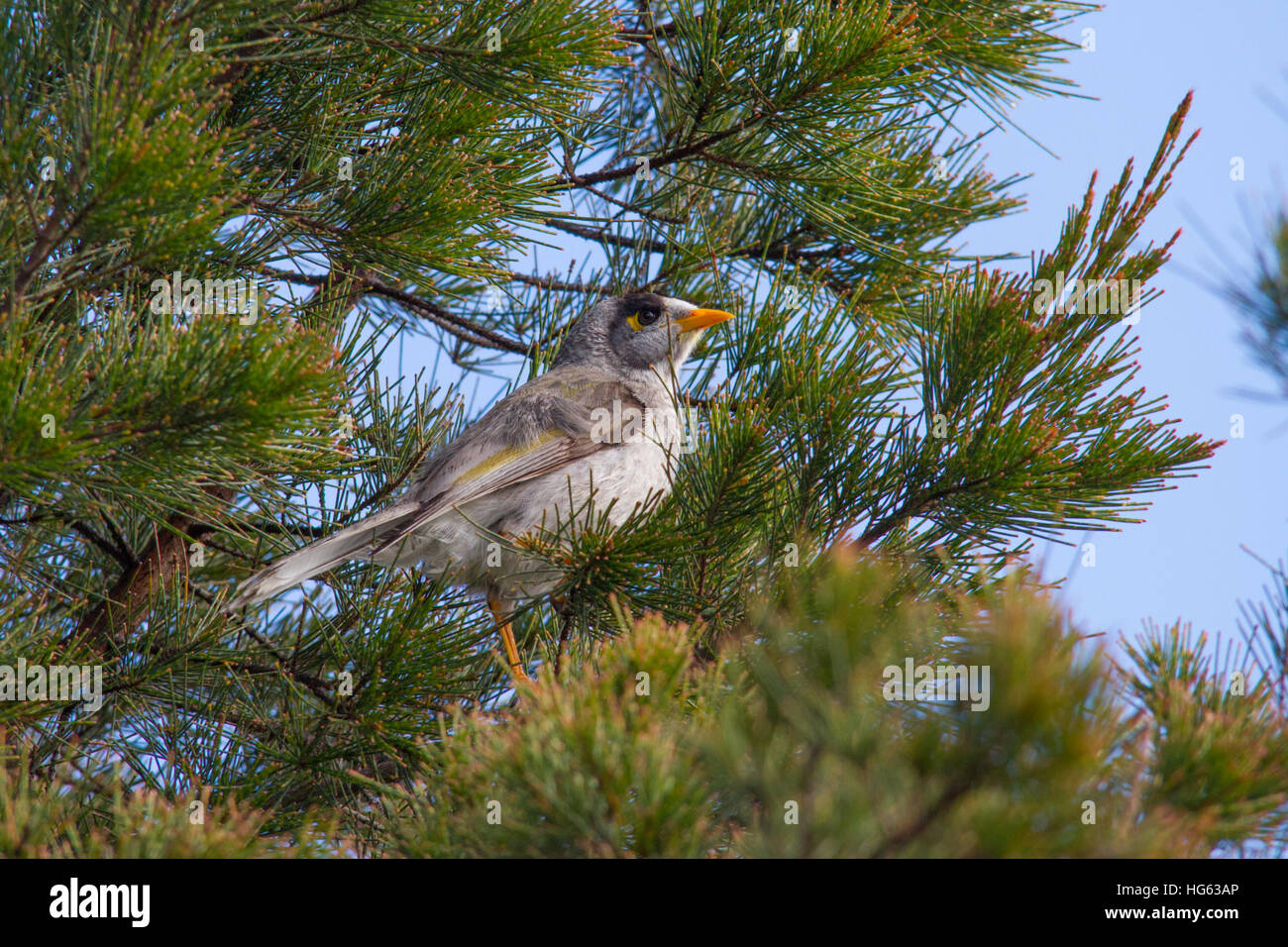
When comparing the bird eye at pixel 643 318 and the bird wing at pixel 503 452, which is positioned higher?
the bird eye at pixel 643 318

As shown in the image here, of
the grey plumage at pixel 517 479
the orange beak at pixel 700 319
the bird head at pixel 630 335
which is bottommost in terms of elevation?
the grey plumage at pixel 517 479

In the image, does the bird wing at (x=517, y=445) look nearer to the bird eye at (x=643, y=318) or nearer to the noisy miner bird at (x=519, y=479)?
the noisy miner bird at (x=519, y=479)

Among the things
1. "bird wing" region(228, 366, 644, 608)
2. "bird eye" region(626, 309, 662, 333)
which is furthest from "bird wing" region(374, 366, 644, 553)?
"bird eye" region(626, 309, 662, 333)

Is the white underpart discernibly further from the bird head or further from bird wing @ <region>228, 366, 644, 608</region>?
the bird head

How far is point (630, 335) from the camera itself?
16.9 ft

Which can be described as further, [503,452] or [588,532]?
[503,452]

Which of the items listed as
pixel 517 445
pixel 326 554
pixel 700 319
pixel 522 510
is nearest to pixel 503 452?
pixel 517 445

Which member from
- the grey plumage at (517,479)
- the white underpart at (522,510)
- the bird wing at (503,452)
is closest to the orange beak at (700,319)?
the grey plumage at (517,479)

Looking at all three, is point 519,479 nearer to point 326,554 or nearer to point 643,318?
point 326,554

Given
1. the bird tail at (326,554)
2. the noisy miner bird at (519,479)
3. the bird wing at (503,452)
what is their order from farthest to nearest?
the noisy miner bird at (519,479)
the bird wing at (503,452)
the bird tail at (326,554)

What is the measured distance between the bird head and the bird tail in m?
1.49

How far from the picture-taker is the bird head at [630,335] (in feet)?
16.1

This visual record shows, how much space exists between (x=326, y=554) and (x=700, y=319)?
1.91 metres

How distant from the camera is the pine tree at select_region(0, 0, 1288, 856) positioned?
1.57 metres
